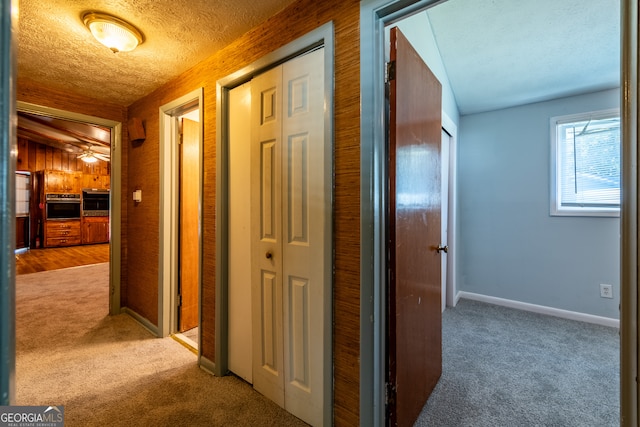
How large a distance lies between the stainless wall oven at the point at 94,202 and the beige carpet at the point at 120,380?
6.00 meters

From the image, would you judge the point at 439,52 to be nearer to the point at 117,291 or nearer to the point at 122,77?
the point at 122,77

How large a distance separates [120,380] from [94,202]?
8224 millimetres

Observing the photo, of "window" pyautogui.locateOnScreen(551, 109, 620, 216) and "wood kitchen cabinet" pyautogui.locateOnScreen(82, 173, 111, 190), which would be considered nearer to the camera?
"window" pyautogui.locateOnScreen(551, 109, 620, 216)

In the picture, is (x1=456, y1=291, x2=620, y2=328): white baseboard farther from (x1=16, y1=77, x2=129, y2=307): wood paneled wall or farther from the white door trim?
(x1=16, y1=77, x2=129, y2=307): wood paneled wall

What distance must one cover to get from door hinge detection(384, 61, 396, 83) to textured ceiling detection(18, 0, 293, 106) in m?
0.75

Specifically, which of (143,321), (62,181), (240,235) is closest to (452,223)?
(240,235)

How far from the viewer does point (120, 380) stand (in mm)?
1906

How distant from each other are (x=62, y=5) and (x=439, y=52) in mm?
2761

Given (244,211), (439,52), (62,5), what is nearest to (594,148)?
(439,52)

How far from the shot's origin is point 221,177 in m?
1.93

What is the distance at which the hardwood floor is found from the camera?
5.19 m

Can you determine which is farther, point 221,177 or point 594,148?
point 594,148

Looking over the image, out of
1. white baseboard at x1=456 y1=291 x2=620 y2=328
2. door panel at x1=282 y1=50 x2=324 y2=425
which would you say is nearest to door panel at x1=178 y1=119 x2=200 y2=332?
door panel at x1=282 y1=50 x2=324 y2=425

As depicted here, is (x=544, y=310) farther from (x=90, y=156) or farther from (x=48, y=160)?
(x=48, y=160)
